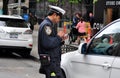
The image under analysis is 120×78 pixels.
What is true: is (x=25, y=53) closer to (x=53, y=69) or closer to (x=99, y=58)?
(x=53, y=69)

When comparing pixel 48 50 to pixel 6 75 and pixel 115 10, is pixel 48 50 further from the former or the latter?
pixel 115 10

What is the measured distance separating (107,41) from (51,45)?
2.80 ft

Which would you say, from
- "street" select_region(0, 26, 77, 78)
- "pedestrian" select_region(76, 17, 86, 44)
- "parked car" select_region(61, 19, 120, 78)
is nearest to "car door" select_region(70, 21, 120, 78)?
"parked car" select_region(61, 19, 120, 78)

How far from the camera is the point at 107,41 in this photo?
20.5 feet

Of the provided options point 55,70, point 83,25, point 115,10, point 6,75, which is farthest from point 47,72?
point 115,10

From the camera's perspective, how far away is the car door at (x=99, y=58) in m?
5.91

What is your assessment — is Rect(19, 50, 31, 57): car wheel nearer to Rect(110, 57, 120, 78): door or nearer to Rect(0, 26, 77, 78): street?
Rect(0, 26, 77, 78): street

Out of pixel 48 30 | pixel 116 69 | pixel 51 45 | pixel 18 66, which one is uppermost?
pixel 48 30

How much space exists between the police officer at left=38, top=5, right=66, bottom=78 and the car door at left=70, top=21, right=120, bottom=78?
1.35 feet

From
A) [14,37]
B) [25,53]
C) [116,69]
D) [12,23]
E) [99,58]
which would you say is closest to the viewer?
[116,69]

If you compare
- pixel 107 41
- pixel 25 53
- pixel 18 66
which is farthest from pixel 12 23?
pixel 107 41

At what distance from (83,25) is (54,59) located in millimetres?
14461

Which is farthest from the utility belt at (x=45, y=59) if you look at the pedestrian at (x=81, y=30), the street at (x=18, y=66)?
the pedestrian at (x=81, y=30)

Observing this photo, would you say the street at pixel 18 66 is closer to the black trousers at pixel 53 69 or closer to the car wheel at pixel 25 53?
the car wheel at pixel 25 53
